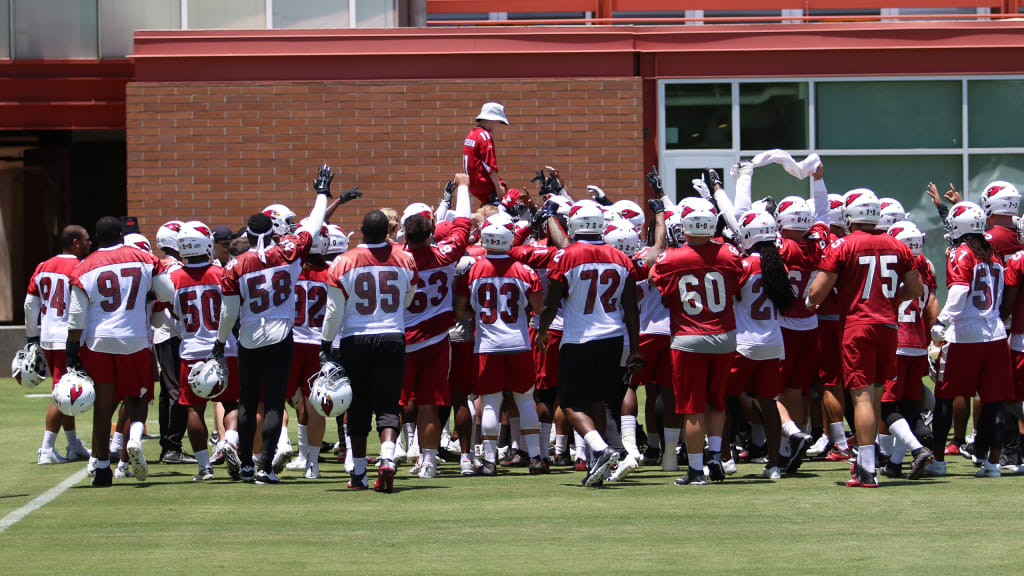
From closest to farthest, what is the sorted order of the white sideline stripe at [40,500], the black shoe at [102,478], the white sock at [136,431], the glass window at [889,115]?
the white sideline stripe at [40,500], the white sock at [136,431], the black shoe at [102,478], the glass window at [889,115]

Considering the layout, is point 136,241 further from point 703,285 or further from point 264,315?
point 703,285

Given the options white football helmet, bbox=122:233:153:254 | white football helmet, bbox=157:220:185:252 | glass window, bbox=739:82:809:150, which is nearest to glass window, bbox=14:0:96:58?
glass window, bbox=739:82:809:150

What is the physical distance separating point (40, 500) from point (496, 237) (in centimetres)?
Answer: 419

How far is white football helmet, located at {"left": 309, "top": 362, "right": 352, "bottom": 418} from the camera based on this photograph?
1040 cm

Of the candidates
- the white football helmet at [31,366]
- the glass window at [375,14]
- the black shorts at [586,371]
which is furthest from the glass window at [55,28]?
the black shorts at [586,371]

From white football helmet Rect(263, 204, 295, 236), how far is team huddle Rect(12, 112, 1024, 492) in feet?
0.09

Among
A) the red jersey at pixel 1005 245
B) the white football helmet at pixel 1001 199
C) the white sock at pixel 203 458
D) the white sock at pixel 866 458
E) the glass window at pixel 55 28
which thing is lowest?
the white sock at pixel 203 458

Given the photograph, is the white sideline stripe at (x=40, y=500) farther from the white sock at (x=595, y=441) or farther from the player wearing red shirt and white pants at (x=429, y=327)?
the white sock at (x=595, y=441)

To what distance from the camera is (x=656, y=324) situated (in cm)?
1205

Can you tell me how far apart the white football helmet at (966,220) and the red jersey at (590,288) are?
2.70 metres

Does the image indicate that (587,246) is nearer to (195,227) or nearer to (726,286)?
(726,286)

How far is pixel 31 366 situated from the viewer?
12.4m

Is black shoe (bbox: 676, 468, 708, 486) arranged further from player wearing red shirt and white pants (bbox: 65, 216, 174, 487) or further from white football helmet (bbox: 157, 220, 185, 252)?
white football helmet (bbox: 157, 220, 185, 252)

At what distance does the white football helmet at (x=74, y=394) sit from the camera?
1092 cm
